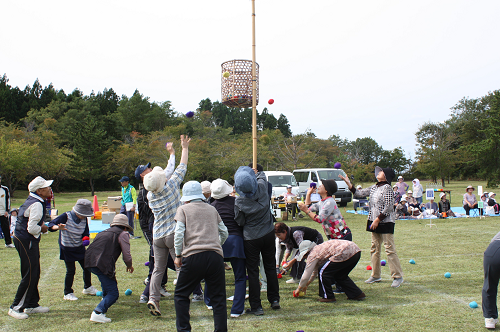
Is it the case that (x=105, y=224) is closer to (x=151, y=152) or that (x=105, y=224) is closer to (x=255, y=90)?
(x=255, y=90)

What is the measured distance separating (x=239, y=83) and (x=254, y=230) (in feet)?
16.9

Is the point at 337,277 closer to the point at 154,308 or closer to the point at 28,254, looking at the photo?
the point at 154,308

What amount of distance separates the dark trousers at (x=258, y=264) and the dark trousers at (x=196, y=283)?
90 centimetres

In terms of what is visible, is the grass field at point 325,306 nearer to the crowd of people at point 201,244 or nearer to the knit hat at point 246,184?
the crowd of people at point 201,244

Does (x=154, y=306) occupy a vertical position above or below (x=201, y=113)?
below

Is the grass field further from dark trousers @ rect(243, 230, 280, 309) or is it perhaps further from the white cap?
the white cap

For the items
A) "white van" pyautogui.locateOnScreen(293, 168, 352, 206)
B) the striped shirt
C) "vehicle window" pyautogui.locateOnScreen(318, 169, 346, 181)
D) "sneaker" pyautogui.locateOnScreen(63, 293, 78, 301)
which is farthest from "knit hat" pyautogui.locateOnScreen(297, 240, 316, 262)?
"vehicle window" pyautogui.locateOnScreen(318, 169, 346, 181)

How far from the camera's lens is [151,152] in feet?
121

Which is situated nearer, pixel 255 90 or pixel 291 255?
pixel 291 255

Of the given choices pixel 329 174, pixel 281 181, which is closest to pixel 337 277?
pixel 281 181

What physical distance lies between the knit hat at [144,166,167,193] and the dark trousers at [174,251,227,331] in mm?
1074

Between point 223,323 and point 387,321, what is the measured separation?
6.00 ft

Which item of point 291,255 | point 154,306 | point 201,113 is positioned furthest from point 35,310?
point 201,113

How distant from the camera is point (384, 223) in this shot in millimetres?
5266
